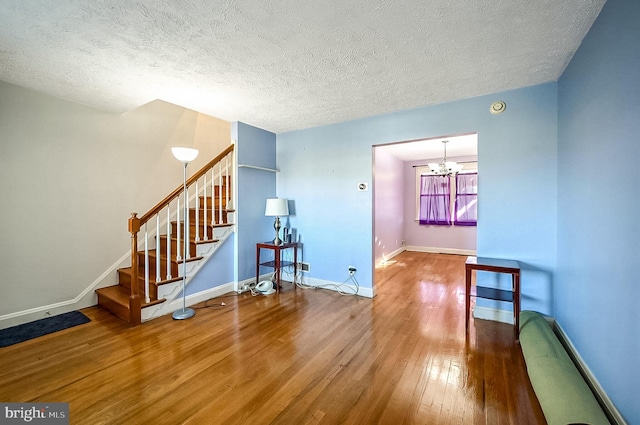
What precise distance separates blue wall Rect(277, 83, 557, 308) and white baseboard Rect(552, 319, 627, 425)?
1.38ft

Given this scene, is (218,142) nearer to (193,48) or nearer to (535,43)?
(193,48)

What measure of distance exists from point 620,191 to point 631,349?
79cm

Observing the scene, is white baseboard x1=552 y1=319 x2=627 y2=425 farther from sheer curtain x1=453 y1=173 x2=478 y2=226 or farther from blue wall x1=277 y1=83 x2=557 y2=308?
sheer curtain x1=453 y1=173 x2=478 y2=226

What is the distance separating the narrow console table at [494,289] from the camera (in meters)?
2.34

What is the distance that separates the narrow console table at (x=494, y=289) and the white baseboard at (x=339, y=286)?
1.27m

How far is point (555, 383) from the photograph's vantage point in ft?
5.04

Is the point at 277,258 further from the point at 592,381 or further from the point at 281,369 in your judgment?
the point at 592,381

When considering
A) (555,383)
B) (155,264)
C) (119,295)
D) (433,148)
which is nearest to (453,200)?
(433,148)

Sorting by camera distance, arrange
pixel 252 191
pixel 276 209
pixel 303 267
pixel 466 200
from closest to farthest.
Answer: pixel 276 209
pixel 252 191
pixel 303 267
pixel 466 200

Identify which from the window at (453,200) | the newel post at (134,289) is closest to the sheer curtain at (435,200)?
the window at (453,200)

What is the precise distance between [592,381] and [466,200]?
18.0 ft

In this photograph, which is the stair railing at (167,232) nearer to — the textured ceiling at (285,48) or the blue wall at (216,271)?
the blue wall at (216,271)

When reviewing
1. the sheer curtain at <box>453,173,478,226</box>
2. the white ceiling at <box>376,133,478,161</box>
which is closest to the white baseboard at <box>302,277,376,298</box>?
the white ceiling at <box>376,133,478,161</box>

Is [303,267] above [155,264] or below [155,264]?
below
